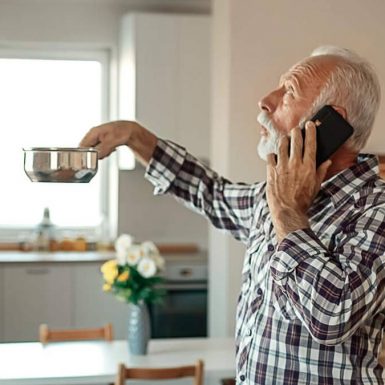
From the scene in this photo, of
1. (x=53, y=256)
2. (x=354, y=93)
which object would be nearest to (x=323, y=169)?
(x=354, y=93)

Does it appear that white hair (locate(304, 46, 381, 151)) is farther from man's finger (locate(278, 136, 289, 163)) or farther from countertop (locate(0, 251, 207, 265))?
countertop (locate(0, 251, 207, 265))

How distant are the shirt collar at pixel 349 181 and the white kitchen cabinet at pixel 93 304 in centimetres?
336

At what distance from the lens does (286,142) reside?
1808mm

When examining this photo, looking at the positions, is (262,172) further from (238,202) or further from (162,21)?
(162,21)

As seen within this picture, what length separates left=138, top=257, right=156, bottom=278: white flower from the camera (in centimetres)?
358

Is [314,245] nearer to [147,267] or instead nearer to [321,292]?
[321,292]

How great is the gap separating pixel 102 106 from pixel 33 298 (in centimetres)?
137

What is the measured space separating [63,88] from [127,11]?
2.13 feet

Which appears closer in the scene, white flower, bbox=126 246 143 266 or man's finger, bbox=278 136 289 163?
man's finger, bbox=278 136 289 163

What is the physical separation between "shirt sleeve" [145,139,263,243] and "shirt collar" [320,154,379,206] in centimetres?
39

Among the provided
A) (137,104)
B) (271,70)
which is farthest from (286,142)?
(137,104)

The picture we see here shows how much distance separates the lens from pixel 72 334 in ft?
12.1

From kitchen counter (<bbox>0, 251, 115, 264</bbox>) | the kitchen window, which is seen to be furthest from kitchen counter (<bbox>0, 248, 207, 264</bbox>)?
the kitchen window

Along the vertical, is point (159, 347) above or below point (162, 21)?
below
